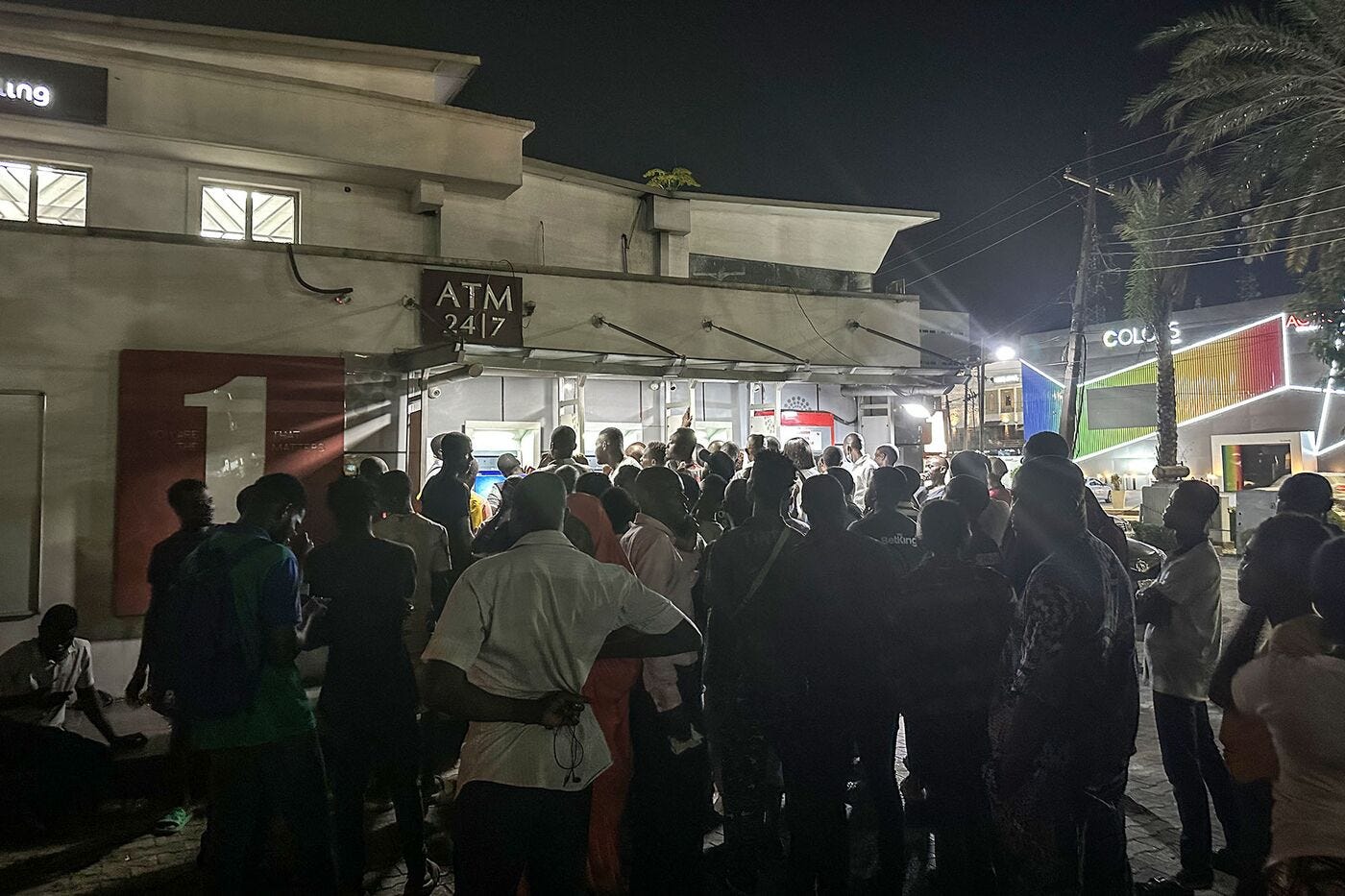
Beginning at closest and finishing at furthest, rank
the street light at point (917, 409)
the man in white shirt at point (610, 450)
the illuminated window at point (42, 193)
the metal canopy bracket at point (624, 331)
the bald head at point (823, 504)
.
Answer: the bald head at point (823, 504) < the man in white shirt at point (610, 450) < the illuminated window at point (42, 193) < the metal canopy bracket at point (624, 331) < the street light at point (917, 409)

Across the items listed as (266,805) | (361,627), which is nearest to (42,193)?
(361,627)

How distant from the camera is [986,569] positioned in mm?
4137

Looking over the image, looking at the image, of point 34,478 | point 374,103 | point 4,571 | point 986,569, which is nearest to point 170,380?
point 34,478

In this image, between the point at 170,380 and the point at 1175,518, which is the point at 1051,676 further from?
the point at 170,380

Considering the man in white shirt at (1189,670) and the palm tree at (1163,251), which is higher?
the palm tree at (1163,251)

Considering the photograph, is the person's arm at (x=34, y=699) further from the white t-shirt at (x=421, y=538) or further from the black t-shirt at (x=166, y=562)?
the white t-shirt at (x=421, y=538)

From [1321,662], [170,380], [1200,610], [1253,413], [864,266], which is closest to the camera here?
[1321,662]

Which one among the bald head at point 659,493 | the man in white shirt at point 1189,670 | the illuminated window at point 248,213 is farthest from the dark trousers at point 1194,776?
the illuminated window at point 248,213

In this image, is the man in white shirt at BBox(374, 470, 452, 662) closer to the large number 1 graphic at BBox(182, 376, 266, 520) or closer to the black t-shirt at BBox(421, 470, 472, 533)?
the black t-shirt at BBox(421, 470, 472, 533)

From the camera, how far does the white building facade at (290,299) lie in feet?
27.6

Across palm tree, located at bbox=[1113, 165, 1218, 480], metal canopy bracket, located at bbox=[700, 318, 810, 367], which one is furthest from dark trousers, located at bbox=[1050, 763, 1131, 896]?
palm tree, located at bbox=[1113, 165, 1218, 480]

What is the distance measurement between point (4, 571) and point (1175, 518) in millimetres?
9884

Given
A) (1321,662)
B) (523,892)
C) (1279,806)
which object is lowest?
(523,892)

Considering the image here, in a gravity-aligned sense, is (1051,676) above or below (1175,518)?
below
